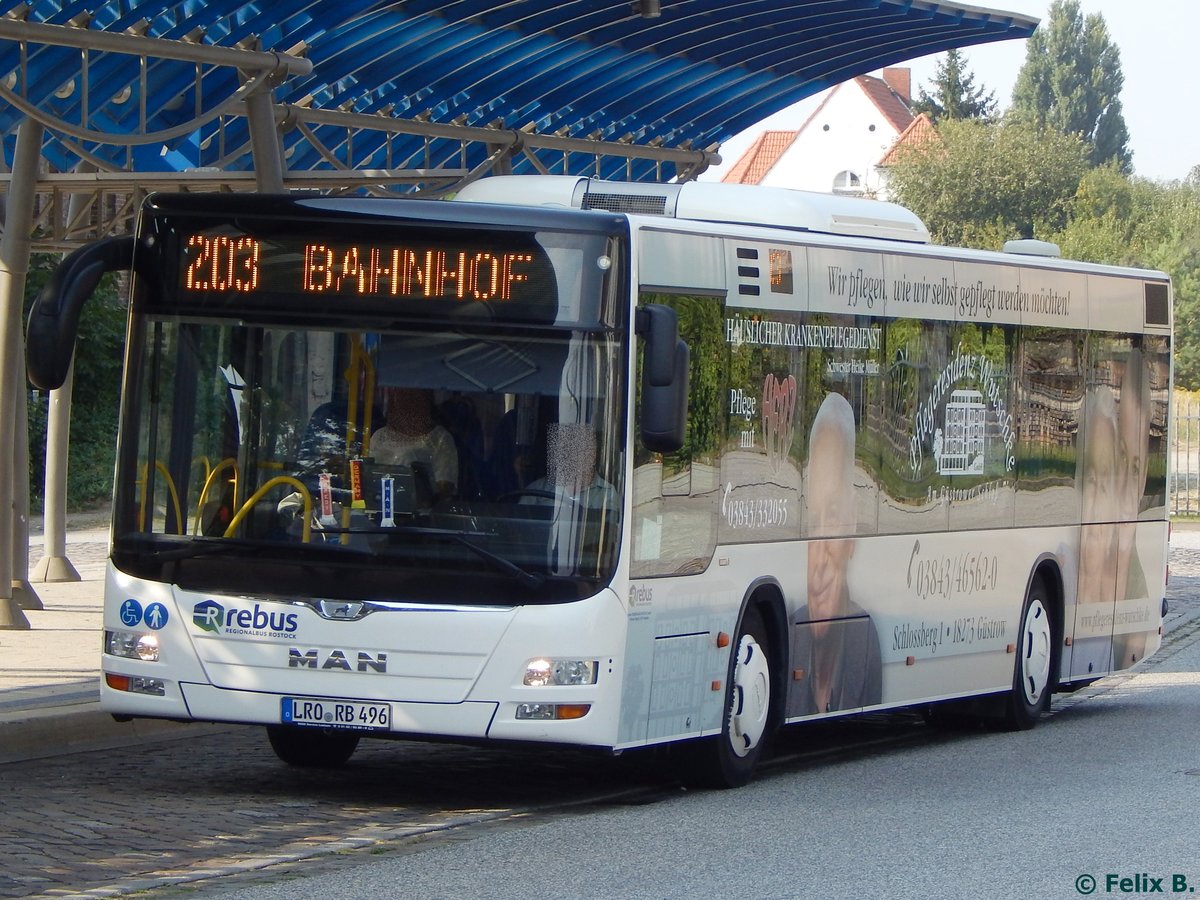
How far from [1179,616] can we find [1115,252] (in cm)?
5145

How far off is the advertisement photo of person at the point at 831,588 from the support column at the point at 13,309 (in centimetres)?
752

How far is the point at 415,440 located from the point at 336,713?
127 centimetres

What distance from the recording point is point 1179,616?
2498 centimetres

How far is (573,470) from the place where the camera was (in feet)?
32.7

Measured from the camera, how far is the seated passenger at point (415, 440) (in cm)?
1002

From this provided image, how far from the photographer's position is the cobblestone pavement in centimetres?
870

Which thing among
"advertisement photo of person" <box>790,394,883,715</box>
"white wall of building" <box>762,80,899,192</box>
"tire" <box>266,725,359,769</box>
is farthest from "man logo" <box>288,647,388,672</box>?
"white wall of building" <box>762,80,899,192</box>

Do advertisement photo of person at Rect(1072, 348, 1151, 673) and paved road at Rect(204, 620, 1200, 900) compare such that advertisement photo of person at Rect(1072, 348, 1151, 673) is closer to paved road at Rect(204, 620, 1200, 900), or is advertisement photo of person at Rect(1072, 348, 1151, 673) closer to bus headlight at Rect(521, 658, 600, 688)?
paved road at Rect(204, 620, 1200, 900)

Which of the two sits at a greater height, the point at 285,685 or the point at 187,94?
the point at 187,94

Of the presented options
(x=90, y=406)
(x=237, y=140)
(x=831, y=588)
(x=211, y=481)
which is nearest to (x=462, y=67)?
(x=237, y=140)

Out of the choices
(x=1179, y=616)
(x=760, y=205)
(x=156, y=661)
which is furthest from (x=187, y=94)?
(x=1179, y=616)

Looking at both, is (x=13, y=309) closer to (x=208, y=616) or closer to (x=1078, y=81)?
(x=208, y=616)

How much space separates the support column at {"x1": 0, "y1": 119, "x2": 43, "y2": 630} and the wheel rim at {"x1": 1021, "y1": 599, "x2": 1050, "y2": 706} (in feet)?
25.0

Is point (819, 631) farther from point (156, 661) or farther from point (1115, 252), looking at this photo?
point (1115, 252)
